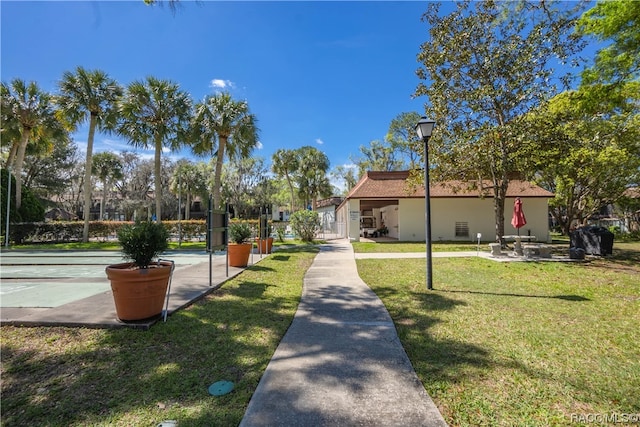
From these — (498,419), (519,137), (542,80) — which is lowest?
(498,419)

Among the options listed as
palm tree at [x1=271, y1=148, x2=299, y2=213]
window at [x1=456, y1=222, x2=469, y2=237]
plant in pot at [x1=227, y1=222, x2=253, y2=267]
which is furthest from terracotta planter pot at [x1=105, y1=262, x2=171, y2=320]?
palm tree at [x1=271, y1=148, x2=299, y2=213]

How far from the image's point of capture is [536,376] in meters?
2.75

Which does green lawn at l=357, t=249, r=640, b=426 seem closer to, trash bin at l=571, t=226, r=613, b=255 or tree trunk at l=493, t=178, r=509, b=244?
trash bin at l=571, t=226, r=613, b=255

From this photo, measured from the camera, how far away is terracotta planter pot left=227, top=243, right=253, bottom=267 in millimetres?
8812

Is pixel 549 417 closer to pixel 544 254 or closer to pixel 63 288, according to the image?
pixel 63 288

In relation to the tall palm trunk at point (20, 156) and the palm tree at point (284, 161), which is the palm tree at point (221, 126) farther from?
the palm tree at point (284, 161)

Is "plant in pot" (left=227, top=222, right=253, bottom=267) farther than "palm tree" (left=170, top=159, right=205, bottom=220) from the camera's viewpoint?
No

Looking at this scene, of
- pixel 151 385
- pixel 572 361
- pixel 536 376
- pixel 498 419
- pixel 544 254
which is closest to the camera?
pixel 498 419

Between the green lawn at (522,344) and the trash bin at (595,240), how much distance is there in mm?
4353

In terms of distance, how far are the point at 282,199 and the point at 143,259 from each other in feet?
136

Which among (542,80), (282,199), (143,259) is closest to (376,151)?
(282,199)

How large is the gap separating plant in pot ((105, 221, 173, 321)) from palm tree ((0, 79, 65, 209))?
64.1 feet

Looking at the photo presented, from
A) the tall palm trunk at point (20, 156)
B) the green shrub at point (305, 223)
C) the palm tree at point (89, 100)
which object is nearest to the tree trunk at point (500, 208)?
the green shrub at point (305, 223)

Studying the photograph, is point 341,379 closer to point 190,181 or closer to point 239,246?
point 239,246
